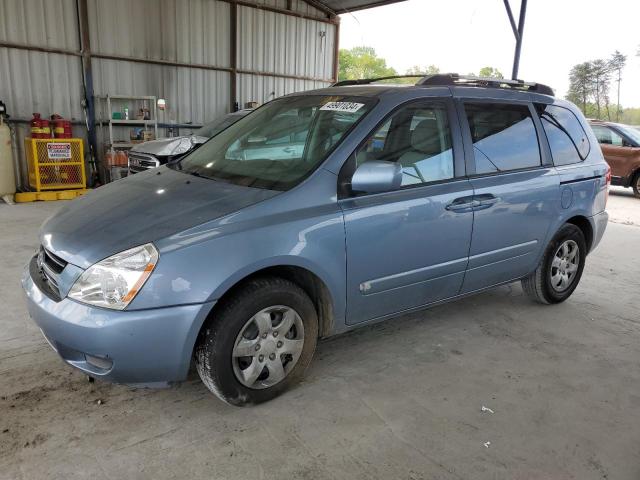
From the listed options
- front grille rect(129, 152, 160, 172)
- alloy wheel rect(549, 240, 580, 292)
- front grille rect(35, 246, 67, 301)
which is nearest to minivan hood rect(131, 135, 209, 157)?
front grille rect(129, 152, 160, 172)

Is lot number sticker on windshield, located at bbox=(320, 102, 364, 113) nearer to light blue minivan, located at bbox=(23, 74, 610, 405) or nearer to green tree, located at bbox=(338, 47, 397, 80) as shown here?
light blue minivan, located at bbox=(23, 74, 610, 405)

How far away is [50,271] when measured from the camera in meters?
2.39

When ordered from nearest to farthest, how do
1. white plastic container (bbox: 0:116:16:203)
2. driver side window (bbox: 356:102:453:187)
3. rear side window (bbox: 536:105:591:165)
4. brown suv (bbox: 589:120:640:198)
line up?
driver side window (bbox: 356:102:453:187), rear side window (bbox: 536:105:591:165), white plastic container (bbox: 0:116:16:203), brown suv (bbox: 589:120:640:198)

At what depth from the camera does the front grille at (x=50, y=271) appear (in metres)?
2.30

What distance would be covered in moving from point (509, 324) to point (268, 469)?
236 cm

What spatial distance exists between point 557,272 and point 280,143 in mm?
2501

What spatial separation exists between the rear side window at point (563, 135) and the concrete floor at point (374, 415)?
52.3 inches

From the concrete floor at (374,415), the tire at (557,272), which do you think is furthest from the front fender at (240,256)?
the tire at (557,272)

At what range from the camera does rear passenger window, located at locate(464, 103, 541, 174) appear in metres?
3.24

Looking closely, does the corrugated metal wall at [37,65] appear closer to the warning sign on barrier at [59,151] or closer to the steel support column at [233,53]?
the warning sign on barrier at [59,151]

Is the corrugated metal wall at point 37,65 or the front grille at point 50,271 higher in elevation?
the corrugated metal wall at point 37,65

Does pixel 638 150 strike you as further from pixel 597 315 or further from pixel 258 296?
pixel 258 296

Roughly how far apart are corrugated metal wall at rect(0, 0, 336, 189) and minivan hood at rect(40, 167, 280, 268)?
775 centimetres

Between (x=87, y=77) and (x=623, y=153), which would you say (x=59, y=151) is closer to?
(x=87, y=77)
